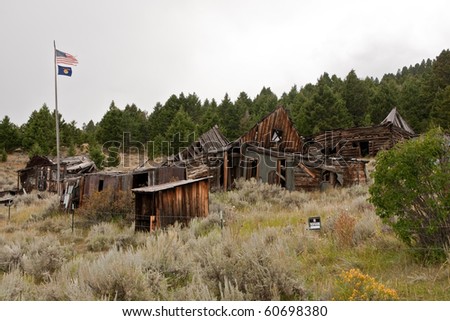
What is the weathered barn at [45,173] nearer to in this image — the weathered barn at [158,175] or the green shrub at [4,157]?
the weathered barn at [158,175]

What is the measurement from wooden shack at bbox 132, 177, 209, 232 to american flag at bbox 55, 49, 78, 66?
15.5 meters

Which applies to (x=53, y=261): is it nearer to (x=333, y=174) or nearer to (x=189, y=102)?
(x=333, y=174)

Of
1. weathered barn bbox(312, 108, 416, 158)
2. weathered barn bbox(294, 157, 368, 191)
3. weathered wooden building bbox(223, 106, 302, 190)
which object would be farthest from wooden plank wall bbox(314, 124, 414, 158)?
weathered wooden building bbox(223, 106, 302, 190)

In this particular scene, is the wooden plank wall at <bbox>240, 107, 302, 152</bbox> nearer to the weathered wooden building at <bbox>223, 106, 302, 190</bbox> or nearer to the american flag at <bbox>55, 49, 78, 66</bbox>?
the weathered wooden building at <bbox>223, 106, 302, 190</bbox>

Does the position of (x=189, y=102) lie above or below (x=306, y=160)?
above

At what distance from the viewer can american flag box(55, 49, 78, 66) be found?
23000mm

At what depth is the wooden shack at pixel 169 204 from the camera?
459 inches

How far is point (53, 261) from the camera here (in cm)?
775

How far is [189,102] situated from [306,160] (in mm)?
49489

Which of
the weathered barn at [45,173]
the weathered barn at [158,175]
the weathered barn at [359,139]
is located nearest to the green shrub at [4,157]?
the weathered barn at [45,173]

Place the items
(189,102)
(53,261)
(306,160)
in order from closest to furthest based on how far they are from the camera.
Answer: (53,261)
(306,160)
(189,102)

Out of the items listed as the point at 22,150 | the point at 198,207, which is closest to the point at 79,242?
the point at 198,207

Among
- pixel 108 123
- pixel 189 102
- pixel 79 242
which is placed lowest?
pixel 79 242

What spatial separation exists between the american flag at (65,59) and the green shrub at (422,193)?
23.4 meters
